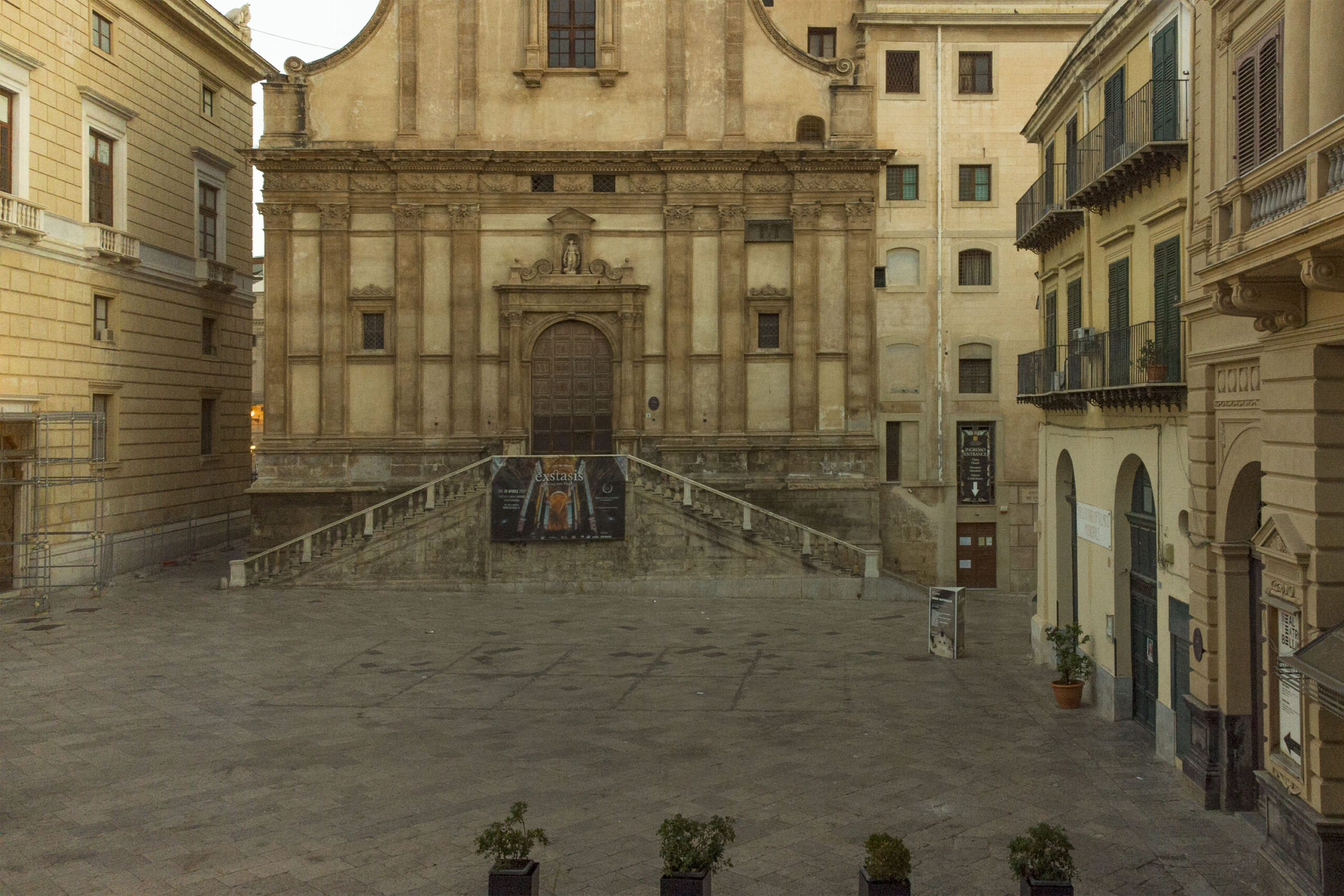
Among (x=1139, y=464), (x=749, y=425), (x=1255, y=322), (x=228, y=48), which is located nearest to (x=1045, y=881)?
(x=1255, y=322)

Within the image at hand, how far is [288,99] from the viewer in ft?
115

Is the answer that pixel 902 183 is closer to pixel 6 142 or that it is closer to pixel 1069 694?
pixel 1069 694

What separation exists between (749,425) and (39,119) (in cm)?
2125

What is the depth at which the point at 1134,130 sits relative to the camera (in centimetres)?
1688

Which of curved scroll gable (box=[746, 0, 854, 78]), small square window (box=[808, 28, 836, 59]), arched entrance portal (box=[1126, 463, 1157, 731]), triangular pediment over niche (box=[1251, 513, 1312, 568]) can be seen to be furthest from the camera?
small square window (box=[808, 28, 836, 59])

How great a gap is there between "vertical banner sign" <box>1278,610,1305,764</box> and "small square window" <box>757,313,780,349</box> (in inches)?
951

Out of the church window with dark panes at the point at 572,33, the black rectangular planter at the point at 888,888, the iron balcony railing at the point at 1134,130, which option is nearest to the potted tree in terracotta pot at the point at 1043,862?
the black rectangular planter at the point at 888,888

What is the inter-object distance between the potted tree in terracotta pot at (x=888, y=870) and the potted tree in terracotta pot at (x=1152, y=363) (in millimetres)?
8642

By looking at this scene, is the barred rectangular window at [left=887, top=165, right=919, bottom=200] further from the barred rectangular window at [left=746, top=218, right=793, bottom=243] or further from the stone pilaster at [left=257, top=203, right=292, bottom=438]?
the stone pilaster at [left=257, top=203, right=292, bottom=438]

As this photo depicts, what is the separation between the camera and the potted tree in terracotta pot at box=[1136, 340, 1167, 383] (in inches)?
613

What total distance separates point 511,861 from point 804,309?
26.6 m

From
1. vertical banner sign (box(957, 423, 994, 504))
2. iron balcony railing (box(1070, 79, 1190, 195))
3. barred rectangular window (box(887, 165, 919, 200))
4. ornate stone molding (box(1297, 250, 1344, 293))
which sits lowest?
vertical banner sign (box(957, 423, 994, 504))

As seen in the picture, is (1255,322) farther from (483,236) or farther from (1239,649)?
(483,236)

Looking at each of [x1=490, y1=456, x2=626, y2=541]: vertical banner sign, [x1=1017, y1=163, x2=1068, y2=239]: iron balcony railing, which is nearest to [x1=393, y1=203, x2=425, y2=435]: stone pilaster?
[x1=490, y1=456, x2=626, y2=541]: vertical banner sign
